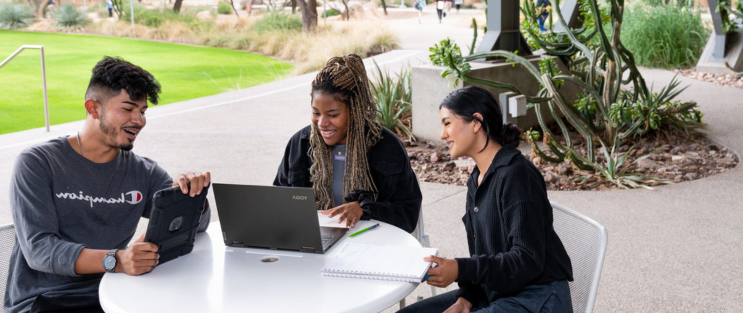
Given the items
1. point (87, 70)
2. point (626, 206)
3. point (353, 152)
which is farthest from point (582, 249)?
point (87, 70)

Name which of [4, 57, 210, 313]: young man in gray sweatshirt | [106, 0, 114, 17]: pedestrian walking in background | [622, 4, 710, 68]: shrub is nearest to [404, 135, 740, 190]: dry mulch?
[4, 57, 210, 313]: young man in gray sweatshirt

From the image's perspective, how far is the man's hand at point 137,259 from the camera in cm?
212

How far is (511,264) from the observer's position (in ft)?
7.02

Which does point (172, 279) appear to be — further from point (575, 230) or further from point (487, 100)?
point (575, 230)

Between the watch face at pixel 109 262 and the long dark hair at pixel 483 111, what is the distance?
1224mm

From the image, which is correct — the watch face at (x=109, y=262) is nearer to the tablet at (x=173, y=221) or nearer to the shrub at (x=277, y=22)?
the tablet at (x=173, y=221)

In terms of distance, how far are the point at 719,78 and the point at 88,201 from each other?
12075mm

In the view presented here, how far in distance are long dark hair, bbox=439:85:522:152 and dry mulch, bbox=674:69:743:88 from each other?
413 inches

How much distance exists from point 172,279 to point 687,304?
2.72m

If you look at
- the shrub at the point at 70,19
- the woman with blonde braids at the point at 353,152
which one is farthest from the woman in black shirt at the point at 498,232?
the shrub at the point at 70,19

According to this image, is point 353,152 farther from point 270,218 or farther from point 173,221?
point 173,221

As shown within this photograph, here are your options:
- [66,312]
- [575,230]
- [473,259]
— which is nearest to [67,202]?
[66,312]

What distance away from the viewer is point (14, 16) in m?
32.5

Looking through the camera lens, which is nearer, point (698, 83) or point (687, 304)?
point (687, 304)
